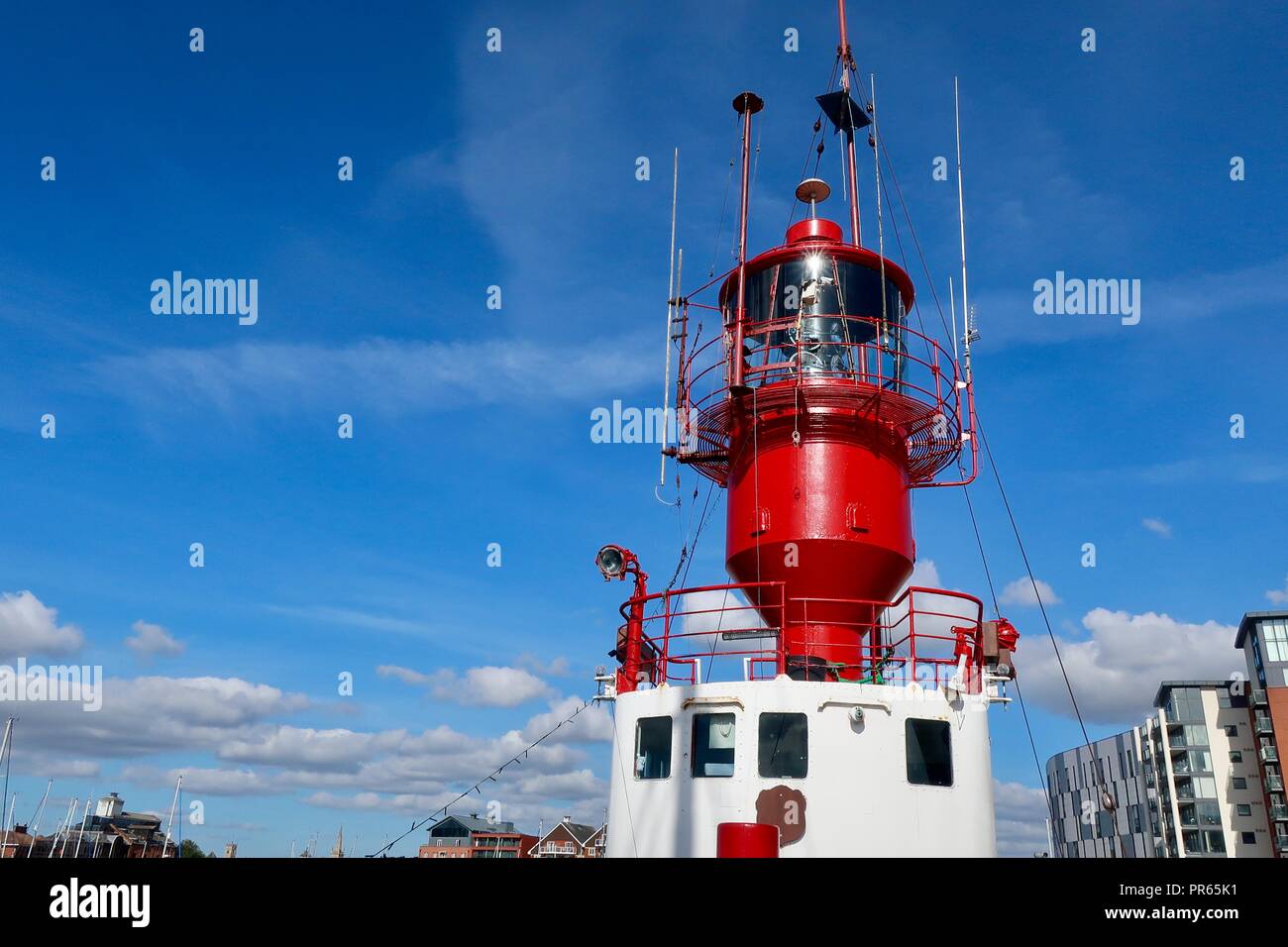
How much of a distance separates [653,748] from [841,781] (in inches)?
127

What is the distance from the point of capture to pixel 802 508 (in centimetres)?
1891

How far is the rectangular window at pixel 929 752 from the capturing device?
1526 centimetres

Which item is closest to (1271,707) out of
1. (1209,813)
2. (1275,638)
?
(1275,638)

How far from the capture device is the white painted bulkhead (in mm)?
14773

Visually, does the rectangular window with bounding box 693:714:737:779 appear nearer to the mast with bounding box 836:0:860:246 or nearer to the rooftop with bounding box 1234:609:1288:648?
the mast with bounding box 836:0:860:246

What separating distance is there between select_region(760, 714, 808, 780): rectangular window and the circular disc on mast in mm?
13163

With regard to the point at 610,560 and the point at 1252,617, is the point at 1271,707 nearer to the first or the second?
the point at 1252,617

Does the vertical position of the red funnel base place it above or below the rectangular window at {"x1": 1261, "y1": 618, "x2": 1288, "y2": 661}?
below

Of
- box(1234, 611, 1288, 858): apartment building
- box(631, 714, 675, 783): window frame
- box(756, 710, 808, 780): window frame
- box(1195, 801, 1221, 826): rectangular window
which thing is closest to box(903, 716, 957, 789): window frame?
box(756, 710, 808, 780): window frame

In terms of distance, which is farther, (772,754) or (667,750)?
(667,750)

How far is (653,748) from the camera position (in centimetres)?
1634
